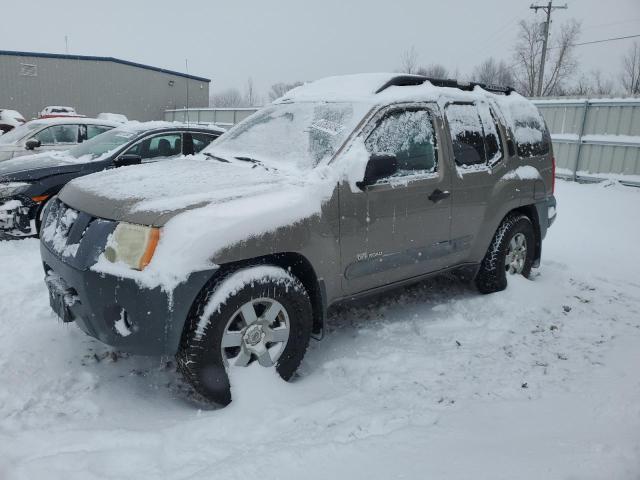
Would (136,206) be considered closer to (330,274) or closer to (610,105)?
(330,274)

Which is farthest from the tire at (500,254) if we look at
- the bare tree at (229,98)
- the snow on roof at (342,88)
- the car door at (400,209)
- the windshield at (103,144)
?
the bare tree at (229,98)

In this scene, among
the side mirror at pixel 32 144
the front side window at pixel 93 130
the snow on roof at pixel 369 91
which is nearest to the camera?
the snow on roof at pixel 369 91

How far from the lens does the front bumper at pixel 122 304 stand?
2.59 metres

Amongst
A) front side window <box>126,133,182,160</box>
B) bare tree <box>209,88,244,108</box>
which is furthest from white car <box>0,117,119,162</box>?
bare tree <box>209,88,244,108</box>

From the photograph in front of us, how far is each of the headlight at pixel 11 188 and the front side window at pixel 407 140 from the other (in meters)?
4.37

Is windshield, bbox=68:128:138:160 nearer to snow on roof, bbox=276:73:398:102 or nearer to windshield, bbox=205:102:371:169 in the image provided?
windshield, bbox=205:102:371:169

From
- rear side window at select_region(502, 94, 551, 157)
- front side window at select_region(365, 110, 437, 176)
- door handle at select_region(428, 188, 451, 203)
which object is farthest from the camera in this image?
rear side window at select_region(502, 94, 551, 157)

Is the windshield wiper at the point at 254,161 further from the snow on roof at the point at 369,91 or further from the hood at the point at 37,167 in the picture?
the hood at the point at 37,167

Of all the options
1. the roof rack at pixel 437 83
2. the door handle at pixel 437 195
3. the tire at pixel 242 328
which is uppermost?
the roof rack at pixel 437 83

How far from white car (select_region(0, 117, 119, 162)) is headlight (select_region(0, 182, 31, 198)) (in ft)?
8.85

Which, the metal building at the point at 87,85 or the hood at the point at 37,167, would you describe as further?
Result: the metal building at the point at 87,85

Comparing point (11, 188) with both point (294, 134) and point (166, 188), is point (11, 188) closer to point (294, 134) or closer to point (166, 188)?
point (166, 188)

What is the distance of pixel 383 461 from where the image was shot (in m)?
2.39

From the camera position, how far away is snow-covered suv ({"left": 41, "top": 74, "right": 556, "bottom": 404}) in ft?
8.71
